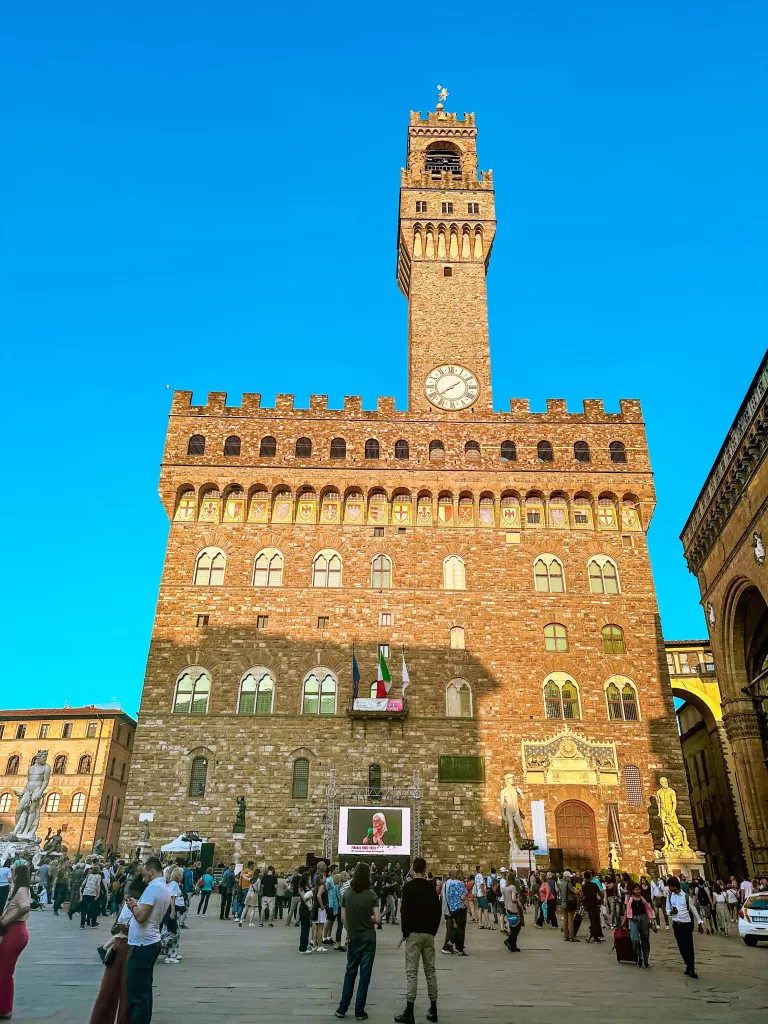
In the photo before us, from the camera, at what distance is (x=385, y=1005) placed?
902cm

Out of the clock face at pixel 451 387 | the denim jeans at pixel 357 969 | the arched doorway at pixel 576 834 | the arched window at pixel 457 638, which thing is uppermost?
the clock face at pixel 451 387

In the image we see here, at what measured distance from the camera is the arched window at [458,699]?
31000mm

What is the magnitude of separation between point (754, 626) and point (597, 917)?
1279cm

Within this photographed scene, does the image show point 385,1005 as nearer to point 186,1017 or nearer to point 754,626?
point 186,1017

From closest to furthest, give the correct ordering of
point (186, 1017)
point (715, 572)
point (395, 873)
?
point (186, 1017) < point (395, 873) < point (715, 572)

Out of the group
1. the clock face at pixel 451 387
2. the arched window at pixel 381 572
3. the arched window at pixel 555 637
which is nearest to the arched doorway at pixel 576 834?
the arched window at pixel 555 637

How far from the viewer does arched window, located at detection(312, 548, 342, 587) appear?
33.2m

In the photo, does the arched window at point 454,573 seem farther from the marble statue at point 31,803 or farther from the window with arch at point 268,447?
the marble statue at point 31,803

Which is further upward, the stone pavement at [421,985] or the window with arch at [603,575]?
the window with arch at [603,575]

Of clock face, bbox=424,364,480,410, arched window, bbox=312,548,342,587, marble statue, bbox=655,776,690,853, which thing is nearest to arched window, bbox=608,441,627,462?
clock face, bbox=424,364,480,410

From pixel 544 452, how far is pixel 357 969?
97.1 ft

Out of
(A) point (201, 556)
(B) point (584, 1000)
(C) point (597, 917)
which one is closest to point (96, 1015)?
(B) point (584, 1000)

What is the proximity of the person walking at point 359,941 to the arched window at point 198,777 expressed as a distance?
890 inches

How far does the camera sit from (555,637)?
3256 cm
